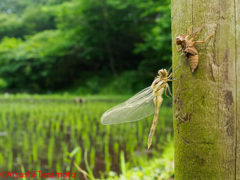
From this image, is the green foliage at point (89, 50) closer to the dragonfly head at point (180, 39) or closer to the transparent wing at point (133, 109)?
the transparent wing at point (133, 109)

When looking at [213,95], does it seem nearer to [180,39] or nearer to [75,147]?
[180,39]

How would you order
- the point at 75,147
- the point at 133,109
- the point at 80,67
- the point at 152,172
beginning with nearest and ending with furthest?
the point at 133,109 → the point at 152,172 → the point at 75,147 → the point at 80,67

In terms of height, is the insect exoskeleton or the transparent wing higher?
the insect exoskeleton

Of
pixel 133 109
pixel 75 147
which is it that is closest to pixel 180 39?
pixel 133 109

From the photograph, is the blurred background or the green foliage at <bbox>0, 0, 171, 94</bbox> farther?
the green foliage at <bbox>0, 0, 171, 94</bbox>

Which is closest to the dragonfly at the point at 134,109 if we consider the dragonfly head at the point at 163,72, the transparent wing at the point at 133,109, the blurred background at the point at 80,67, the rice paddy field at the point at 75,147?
the transparent wing at the point at 133,109

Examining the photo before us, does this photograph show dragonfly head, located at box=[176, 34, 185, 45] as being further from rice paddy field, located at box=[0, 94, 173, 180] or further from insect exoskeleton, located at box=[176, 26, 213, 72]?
rice paddy field, located at box=[0, 94, 173, 180]

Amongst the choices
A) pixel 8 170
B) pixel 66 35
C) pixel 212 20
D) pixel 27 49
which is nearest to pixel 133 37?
pixel 66 35

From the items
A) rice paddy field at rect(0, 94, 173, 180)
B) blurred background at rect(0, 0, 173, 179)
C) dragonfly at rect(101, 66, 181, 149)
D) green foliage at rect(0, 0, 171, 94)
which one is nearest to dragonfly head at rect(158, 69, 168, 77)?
dragonfly at rect(101, 66, 181, 149)
